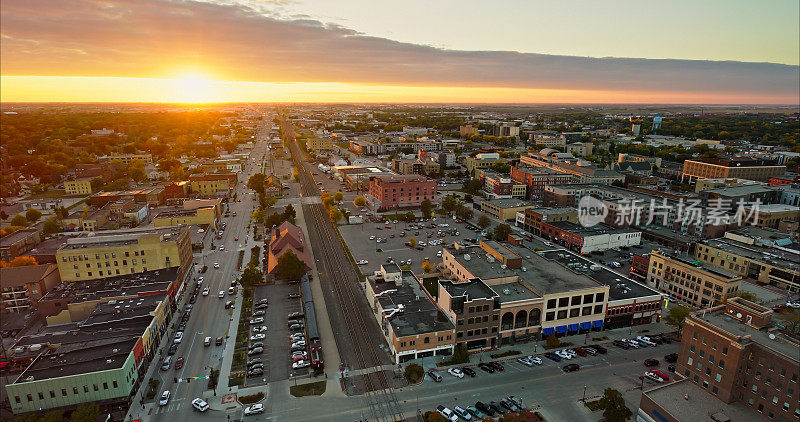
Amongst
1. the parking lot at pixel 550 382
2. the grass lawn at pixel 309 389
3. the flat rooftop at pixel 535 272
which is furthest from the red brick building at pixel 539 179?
the grass lawn at pixel 309 389

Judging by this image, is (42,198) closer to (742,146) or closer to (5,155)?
(5,155)

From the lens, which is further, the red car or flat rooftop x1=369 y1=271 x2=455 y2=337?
flat rooftop x1=369 y1=271 x2=455 y2=337

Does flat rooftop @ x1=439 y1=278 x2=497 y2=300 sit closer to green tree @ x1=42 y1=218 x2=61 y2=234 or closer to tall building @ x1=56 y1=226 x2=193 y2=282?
tall building @ x1=56 y1=226 x2=193 y2=282

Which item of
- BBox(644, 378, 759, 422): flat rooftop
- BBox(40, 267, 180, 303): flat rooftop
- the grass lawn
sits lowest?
the grass lawn

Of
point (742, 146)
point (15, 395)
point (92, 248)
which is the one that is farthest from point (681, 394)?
point (742, 146)

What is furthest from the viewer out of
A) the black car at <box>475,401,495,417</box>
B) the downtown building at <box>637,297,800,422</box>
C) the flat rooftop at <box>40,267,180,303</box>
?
the flat rooftop at <box>40,267,180,303</box>

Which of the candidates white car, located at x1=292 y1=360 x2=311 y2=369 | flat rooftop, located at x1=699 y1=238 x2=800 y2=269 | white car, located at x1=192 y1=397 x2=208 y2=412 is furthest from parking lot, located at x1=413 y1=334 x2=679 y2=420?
flat rooftop, located at x1=699 y1=238 x2=800 y2=269
